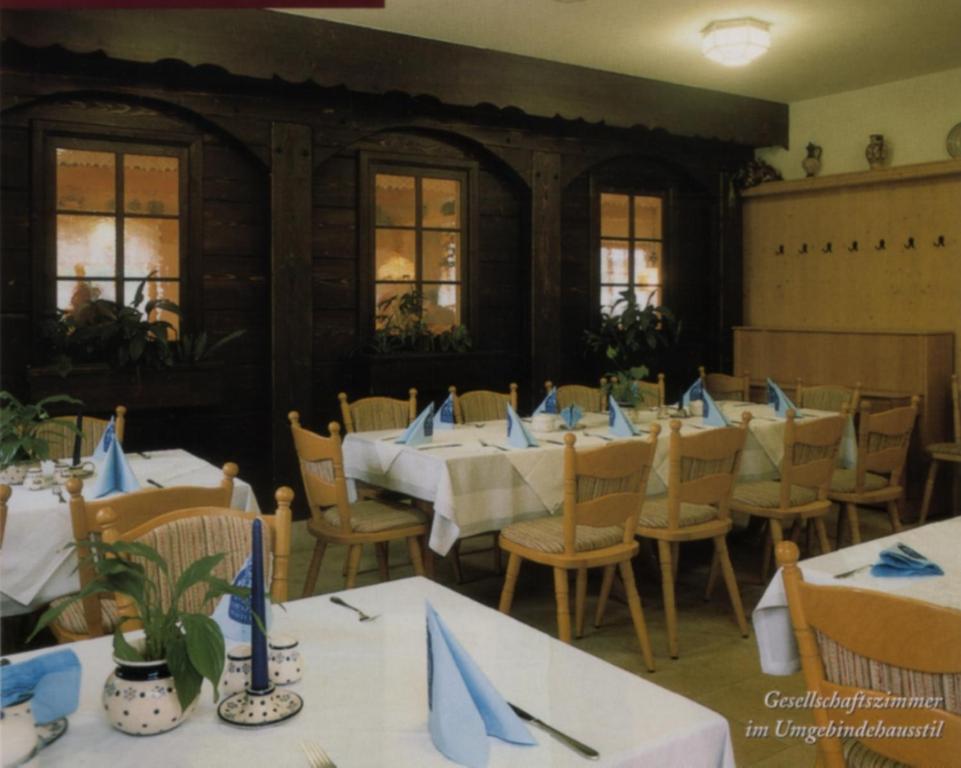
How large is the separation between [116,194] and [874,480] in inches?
169

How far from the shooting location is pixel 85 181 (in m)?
5.15

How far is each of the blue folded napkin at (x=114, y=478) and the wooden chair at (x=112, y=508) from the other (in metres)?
0.52

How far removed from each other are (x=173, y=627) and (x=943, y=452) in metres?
5.48

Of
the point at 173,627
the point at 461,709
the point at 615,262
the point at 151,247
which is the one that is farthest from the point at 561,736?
the point at 615,262

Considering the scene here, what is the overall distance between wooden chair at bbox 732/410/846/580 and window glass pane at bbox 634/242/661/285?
326cm

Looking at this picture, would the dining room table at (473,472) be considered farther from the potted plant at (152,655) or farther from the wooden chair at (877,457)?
the potted plant at (152,655)

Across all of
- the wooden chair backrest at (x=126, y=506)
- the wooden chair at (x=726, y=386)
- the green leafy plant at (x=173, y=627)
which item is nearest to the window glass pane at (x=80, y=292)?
the wooden chair backrest at (x=126, y=506)

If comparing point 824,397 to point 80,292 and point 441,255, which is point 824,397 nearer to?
point 441,255

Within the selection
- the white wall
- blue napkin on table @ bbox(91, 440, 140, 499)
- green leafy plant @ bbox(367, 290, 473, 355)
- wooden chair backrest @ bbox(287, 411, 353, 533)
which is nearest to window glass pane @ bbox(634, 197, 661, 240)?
the white wall

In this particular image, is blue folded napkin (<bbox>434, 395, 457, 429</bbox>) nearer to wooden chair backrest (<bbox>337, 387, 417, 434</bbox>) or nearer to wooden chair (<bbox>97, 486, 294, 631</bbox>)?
wooden chair backrest (<bbox>337, 387, 417, 434</bbox>)

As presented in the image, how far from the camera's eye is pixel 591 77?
6316 millimetres

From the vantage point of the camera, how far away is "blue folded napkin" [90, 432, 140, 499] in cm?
309

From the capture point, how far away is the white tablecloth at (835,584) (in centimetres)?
200

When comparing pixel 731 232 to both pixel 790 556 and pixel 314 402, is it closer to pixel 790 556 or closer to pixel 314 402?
pixel 314 402
